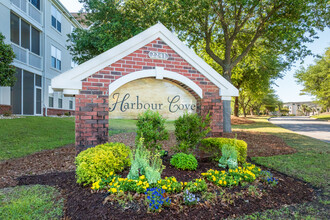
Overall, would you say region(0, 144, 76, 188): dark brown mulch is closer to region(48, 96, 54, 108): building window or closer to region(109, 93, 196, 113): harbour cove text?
region(109, 93, 196, 113): harbour cove text

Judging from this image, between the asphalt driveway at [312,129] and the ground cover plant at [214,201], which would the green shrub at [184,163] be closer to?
the ground cover plant at [214,201]

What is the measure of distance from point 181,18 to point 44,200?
10849 millimetres

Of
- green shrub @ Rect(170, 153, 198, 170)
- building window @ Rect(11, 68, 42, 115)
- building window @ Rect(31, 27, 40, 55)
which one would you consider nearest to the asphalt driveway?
green shrub @ Rect(170, 153, 198, 170)

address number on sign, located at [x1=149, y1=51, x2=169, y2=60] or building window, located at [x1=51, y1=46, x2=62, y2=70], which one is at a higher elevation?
building window, located at [x1=51, y1=46, x2=62, y2=70]

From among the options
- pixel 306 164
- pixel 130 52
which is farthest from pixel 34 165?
pixel 306 164

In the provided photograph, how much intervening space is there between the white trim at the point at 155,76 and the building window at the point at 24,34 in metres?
12.6

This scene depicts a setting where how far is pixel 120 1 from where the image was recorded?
1258 cm

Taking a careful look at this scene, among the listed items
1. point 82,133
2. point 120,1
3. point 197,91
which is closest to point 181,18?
point 120,1

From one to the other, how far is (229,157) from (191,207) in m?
2.30

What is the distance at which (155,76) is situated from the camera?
593 centimetres

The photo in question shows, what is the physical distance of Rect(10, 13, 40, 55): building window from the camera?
558 inches

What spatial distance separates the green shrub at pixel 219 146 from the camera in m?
5.80

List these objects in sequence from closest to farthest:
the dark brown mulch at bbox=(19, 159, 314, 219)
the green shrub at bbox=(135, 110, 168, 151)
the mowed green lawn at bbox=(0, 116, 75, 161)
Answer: the dark brown mulch at bbox=(19, 159, 314, 219)
the green shrub at bbox=(135, 110, 168, 151)
the mowed green lawn at bbox=(0, 116, 75, 161)

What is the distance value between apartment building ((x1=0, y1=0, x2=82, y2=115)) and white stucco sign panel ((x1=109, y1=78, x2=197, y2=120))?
410 inches
